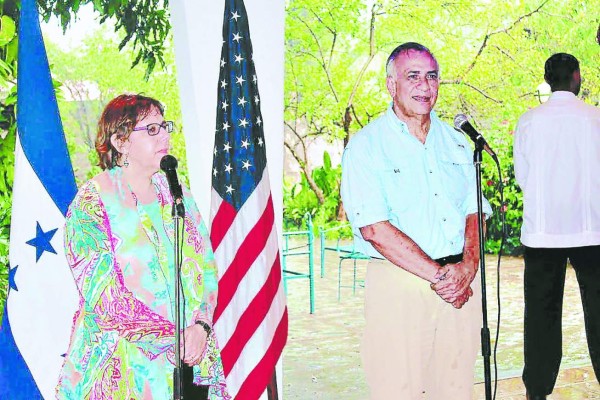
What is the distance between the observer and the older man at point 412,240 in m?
2.93

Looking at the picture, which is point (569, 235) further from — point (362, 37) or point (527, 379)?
point (362, 37)

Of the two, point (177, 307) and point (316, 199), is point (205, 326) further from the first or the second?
point (316, 199)

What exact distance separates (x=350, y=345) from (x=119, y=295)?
12.5ft

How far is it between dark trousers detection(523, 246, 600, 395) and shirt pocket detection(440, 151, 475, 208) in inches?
38.8

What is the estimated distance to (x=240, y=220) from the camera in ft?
11.4

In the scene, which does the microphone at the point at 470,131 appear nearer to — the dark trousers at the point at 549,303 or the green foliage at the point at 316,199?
the dark trousers at the point at 549,303

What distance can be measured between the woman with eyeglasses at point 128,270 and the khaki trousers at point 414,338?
628 millimetres

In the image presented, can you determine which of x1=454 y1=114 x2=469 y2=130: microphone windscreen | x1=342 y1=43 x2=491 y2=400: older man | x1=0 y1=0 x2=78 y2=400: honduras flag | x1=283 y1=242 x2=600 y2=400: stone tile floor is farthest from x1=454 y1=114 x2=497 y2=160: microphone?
x1=283 y1=242 x2=600 y2=400: stone tile floor

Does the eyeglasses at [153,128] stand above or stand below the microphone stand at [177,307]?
above

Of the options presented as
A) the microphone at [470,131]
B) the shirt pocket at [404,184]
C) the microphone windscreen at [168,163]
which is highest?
the microphone at [470,131]

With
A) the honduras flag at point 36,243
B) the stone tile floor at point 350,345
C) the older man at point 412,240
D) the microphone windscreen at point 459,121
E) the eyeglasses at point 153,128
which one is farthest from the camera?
the stone tile floor at point 350,345

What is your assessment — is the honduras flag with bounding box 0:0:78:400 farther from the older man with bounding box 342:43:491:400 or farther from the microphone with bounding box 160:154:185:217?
the older man with bounding box 342:43:491:400

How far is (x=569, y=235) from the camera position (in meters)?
3.84

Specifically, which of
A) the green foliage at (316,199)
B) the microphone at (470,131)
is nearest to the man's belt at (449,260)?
the microphone at (470,131)
